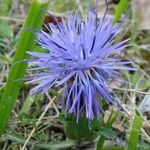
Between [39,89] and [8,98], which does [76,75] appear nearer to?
[39,89]

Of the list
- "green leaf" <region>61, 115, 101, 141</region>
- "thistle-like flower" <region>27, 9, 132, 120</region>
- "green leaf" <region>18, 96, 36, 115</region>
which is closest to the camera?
"thistle-like flower" <region>27, 9, 132, 120</region>

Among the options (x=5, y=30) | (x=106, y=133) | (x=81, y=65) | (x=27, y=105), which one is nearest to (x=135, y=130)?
(x=106, y=133)

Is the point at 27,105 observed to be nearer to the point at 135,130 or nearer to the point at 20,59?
the point at 20,59

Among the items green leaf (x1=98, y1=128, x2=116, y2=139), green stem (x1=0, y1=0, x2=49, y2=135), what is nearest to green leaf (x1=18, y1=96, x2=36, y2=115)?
green stem (x1=0, y1=0, x2=49, y2=135)

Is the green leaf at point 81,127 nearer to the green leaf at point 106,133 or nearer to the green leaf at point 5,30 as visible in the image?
the green leaf at point 106,133

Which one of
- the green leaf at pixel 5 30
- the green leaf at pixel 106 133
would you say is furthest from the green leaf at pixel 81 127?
the green leaf at pixel 5 30

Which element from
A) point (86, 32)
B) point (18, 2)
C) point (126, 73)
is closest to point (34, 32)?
point (86, 32)

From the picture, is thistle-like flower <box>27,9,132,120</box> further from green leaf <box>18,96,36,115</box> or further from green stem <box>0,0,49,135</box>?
green leaf <box>18,96,36,115</box>
